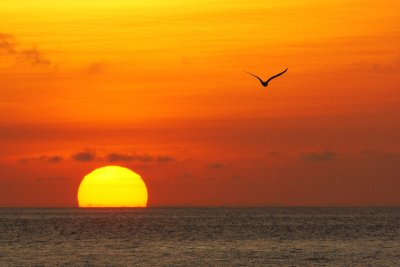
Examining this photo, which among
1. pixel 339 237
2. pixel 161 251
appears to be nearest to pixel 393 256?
pixel 161 251

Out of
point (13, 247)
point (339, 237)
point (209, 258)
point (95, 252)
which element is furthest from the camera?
point (339, 237)

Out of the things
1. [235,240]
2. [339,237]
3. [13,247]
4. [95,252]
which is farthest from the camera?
[339,237]

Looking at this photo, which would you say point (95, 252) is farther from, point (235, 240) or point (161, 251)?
point (235, 240)

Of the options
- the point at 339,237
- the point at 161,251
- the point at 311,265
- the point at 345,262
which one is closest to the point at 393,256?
the point at 345,262

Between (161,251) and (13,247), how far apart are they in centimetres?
1627

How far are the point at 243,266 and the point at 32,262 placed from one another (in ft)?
56.2

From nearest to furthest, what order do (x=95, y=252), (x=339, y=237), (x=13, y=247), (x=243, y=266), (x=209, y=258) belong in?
(x=243, y=266) < (x=209, y=258) < (x=95, y=252) < (x=13, y=247) < (x=339, y=237)

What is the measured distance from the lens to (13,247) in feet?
309

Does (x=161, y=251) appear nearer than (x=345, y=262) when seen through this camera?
No

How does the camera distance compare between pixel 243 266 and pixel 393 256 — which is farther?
pixel 393 256

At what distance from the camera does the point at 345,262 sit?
75.9 metres

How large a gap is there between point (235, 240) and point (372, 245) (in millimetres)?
17028

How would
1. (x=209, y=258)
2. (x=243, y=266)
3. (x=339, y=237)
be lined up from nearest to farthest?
(x=243, y=266) → (x=209, y=258) → (x=339, y=237)

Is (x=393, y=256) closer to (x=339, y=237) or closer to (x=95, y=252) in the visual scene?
(x=95, y=252)
